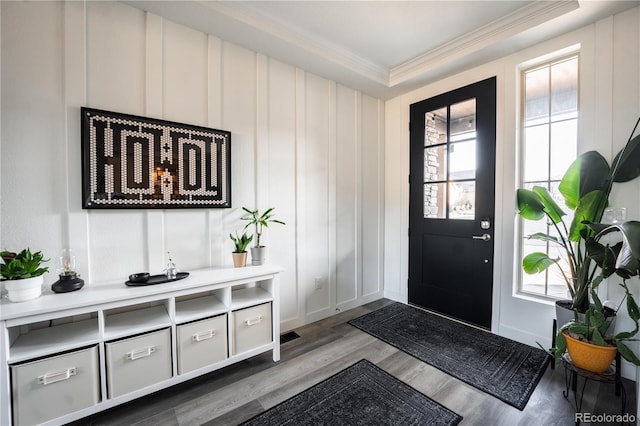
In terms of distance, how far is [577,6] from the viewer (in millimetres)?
1837

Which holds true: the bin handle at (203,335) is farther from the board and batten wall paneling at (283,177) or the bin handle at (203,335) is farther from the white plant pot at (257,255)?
the board and batten wall paneling at (283,177)

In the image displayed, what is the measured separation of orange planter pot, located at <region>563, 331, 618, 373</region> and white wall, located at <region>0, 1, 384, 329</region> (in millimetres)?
1955

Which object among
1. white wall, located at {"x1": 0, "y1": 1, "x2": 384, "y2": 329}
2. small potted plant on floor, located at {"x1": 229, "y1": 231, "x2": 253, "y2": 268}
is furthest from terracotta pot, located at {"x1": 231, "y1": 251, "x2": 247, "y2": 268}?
white wall, located at {"x1": 0, "y1": 1, "x2": 384, "y2": 329}

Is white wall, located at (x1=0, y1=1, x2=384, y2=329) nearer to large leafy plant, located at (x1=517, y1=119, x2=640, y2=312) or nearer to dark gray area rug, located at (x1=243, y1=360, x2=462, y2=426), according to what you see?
dark gray area rug, located at (x1=243, y1=360, x2=462, y2=426)

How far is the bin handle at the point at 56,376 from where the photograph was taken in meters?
1.33

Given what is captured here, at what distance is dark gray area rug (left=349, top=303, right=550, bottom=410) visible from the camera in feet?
5.99

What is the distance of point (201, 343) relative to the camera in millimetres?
1773

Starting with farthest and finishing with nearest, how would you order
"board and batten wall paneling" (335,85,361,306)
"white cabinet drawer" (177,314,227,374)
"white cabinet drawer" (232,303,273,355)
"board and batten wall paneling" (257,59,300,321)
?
"board and batten wall paneling" (335,85,361,306)
"board and batten wall paneling" (257,59,300,321)
"white cabinet drawer" (232,303,273,355)
"white cabinet drawer" (177,314,227,374)

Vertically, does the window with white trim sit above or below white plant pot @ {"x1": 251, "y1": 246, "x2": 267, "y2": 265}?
above

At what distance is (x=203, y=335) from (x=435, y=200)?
259cm

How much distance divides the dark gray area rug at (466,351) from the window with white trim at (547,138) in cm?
59

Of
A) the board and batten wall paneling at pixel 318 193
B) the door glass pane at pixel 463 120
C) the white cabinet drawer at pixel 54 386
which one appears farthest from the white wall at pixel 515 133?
the white cabinet drawer at pixel 54 386

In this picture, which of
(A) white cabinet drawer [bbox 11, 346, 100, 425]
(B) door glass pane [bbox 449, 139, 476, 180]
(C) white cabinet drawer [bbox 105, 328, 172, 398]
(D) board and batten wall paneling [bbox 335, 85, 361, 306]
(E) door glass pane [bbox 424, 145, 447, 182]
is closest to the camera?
(A) white cabinet drawer [bbox 11, 346, 100, 425]

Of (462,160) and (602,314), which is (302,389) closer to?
(602,314)
